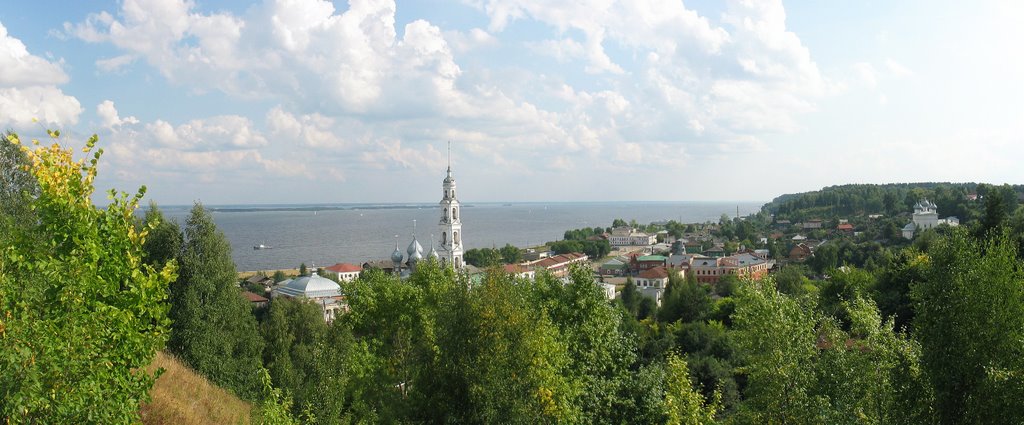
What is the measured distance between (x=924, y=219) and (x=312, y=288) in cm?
8007

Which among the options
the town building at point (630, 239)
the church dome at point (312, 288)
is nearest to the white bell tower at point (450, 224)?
the church dome at point (312, 288)

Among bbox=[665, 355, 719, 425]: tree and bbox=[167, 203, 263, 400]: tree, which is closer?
bbox=[665, 355, 719, 425]: tree

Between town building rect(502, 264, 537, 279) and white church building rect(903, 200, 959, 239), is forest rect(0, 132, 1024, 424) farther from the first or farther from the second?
white church building rect(903, 200, 959, 239)

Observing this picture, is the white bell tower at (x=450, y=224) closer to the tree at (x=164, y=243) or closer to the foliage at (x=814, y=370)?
the tree at (x=164, y=243)

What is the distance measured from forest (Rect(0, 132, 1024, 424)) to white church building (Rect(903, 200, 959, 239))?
230 feet

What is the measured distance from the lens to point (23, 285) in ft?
16.2

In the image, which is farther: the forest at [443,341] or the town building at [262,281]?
the town building at [262,281]

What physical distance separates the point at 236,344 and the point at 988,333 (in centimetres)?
1731

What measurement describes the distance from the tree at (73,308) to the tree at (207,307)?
10.7m

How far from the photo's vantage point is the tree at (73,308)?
4602mm

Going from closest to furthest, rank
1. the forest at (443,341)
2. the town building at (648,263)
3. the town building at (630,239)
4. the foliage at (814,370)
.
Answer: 1. the forest at (443,341)
2. the foliage at (814,370)
3. the town building at (648,263)
4. the town building at (630,239)

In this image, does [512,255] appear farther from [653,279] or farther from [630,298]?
[630,298]

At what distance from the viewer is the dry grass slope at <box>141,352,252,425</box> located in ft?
30.5

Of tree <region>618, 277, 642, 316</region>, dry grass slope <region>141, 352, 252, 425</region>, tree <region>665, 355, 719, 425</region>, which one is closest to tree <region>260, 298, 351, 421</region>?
dry grass slope <region>141, 352, 252, 425</region>
